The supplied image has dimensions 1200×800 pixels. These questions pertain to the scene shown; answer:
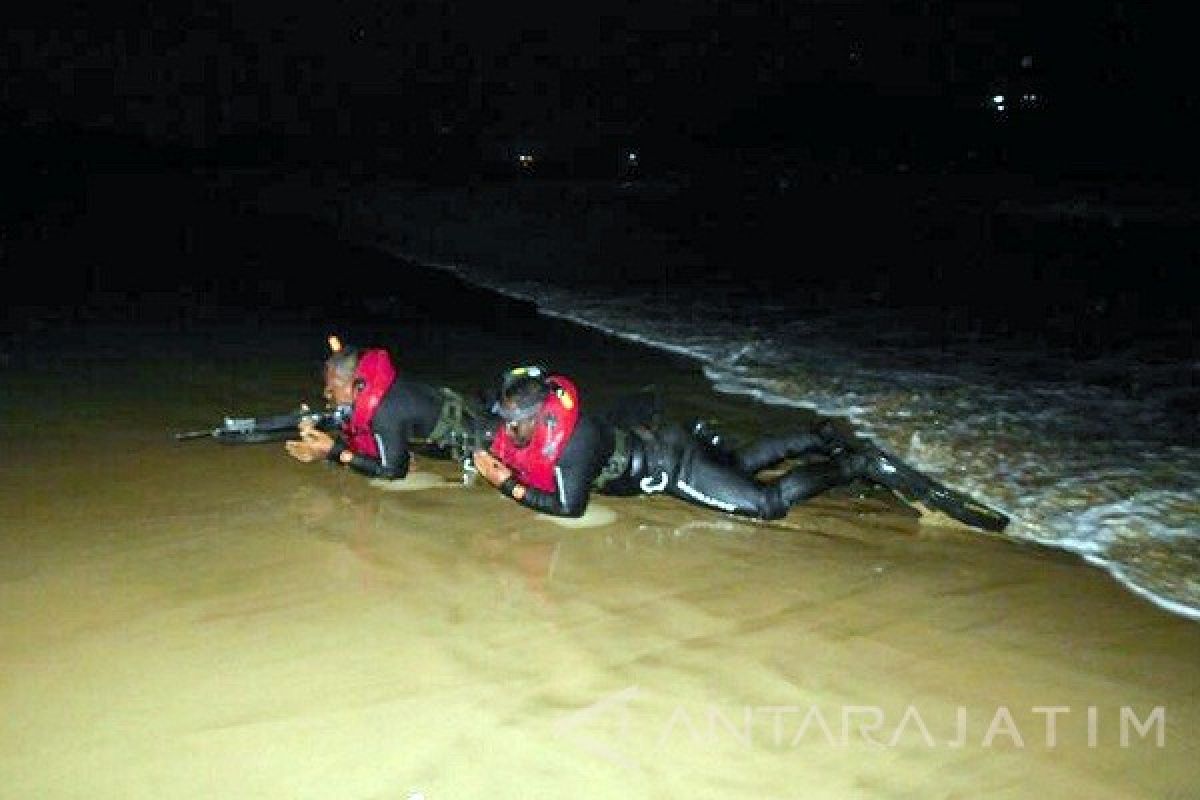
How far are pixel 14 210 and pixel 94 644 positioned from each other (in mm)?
33332

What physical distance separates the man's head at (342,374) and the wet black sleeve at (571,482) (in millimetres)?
1297

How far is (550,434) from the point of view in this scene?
605cm

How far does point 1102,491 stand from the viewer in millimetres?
7441

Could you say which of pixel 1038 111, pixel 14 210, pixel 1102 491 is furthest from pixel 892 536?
pixel 1038 111

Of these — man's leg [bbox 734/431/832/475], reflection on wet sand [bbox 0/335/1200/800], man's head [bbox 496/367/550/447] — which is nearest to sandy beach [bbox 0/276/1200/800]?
reflection on wet sand [bbox 0/335/1200/800]

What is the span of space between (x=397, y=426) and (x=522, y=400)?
1.11m

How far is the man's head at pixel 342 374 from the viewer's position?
6.56 metres

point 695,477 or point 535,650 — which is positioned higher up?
point 695,477

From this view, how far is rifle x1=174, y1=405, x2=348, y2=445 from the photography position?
6934 millimetres

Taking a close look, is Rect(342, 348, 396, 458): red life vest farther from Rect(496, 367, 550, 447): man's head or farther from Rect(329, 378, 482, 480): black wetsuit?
Rect(496, 367, 550, 447): man's head

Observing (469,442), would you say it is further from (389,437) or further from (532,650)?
(532,650)

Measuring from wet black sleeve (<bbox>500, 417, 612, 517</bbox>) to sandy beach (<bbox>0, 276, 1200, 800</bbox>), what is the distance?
21cm

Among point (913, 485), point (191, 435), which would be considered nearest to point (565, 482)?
point (913, 485)

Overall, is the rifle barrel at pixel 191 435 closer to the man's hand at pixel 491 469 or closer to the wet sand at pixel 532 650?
the wet sand at pixel 532 650
